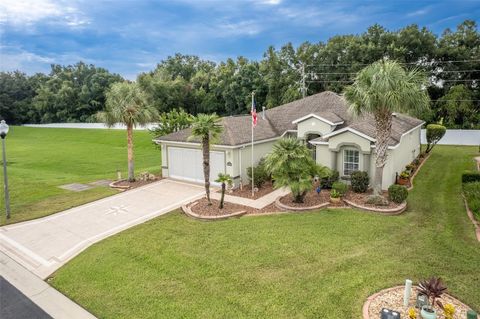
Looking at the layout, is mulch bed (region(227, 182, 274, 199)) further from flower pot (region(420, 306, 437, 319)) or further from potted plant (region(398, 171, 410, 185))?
flower pot (region(420, 306, 437, 319))

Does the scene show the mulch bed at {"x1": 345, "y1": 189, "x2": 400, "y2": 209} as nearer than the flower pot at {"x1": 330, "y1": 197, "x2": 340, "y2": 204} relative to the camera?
Yes

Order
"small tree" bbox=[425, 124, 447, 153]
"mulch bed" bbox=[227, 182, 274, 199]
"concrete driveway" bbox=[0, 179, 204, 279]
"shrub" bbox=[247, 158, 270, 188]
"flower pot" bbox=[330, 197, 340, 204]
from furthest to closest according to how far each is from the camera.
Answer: "small tree" bbox=[425, 124, 447, 153] < "shrub" bbox=[247, 158, 270, 188] < "mulch bed" bbox=[227, 182, 274, 199] < "flower pot" bbox=[330, 197, 340, 204] < "concrete driveway" bbox=[0, 179, 204, 279]

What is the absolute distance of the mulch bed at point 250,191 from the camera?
55.9 feet

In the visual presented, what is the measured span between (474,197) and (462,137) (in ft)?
84.0

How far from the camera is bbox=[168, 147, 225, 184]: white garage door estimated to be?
Answer: 62.0ft

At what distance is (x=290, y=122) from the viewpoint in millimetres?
23750

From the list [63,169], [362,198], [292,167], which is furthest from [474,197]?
[63,169]

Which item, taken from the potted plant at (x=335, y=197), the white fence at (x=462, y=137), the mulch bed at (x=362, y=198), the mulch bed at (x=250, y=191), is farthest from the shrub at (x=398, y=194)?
the white fence at (x=462, y=137)

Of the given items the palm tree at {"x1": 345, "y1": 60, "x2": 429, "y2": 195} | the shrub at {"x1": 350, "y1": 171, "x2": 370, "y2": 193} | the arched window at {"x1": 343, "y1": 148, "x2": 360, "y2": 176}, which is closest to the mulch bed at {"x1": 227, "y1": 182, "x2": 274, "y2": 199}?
the arched window at {"x1": 343, "y1": 148, "x2": 360, "y2": 176}

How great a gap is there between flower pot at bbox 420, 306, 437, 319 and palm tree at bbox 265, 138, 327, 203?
776 centimetres

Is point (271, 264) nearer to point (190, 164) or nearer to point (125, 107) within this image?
point (190, 164)

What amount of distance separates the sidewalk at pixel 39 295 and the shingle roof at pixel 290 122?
36.9 feet

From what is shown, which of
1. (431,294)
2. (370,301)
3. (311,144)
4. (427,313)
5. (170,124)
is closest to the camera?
(427,313)

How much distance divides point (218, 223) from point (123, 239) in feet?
12.7
